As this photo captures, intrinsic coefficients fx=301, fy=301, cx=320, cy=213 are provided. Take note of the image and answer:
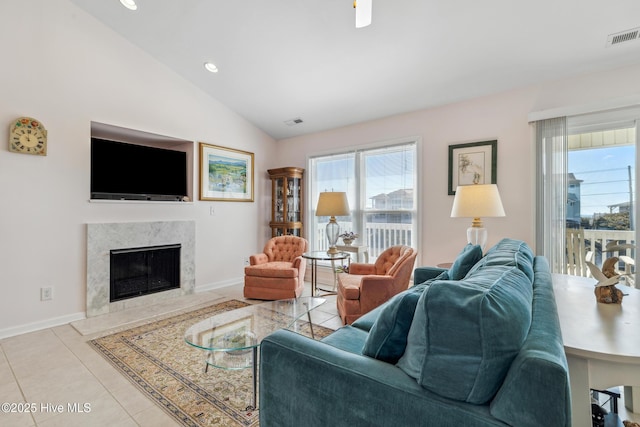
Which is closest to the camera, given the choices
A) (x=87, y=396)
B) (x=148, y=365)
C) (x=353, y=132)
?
(x=87, y=396)

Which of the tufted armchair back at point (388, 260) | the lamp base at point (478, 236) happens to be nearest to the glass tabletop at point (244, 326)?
the tufted armchair back at point (388, 260)

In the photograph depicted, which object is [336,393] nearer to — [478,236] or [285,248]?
[478,236]

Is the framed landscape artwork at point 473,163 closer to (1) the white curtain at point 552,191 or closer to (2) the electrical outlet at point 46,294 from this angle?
(1) the white curtain at point 552,191

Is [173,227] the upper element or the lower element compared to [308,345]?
upper

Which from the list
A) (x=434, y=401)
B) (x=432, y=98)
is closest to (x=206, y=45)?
(x=432, y=98)

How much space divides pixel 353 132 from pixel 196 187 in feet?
8.14

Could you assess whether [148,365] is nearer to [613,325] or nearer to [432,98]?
[613,325]

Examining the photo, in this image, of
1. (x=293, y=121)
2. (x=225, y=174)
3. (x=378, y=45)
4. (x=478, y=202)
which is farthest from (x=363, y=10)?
(x=225, y=174)

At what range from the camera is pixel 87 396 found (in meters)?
1.91

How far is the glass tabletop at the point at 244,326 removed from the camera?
1.86 m

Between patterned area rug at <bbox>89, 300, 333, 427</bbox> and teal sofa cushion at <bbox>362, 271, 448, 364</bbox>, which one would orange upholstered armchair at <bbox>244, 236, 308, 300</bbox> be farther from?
teal sofa cushion at <bbox>362, 271, 448, 364</bbox>

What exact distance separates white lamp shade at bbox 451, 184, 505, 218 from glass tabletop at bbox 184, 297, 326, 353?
166 cm

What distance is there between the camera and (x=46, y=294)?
308cm

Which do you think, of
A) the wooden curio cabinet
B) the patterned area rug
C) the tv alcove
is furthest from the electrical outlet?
the wooden curio cabinet
